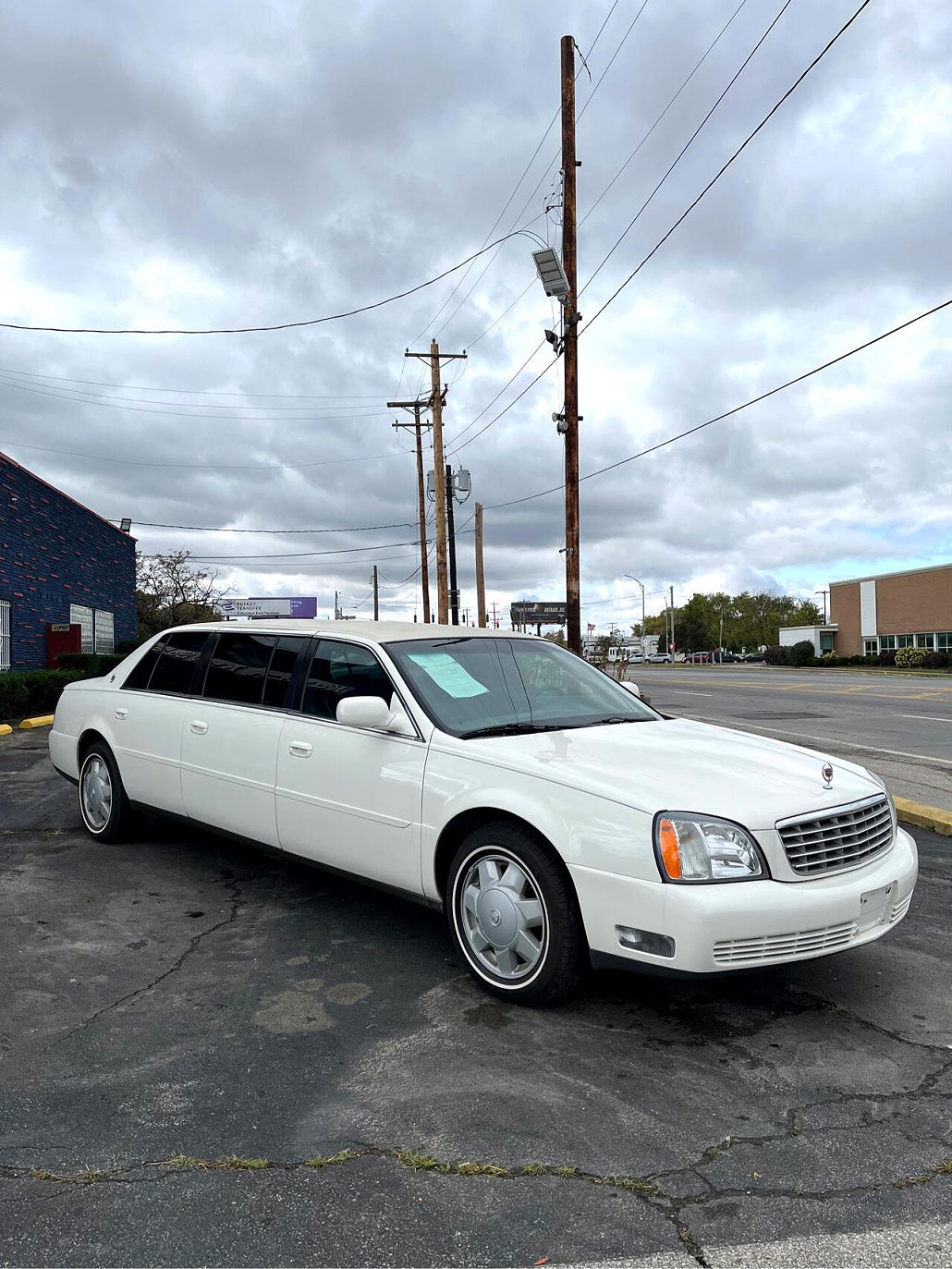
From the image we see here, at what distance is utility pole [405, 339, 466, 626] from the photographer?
99.6 feet

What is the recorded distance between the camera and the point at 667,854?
330 centimetres

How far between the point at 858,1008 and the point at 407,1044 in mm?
1783

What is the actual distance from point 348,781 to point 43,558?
21.8 meters

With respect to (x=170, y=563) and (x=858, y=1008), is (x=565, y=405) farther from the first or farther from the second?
(x=170, y=563)

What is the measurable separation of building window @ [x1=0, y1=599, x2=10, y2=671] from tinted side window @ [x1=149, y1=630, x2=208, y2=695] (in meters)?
16.8

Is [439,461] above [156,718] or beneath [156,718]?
above

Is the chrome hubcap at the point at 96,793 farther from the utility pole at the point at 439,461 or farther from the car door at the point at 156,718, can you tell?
the utility pole at the point at 439,461

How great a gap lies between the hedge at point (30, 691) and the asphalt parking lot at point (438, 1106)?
11772 mm

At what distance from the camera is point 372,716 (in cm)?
418

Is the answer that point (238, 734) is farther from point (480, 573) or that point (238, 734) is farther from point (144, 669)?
point (480, 573)

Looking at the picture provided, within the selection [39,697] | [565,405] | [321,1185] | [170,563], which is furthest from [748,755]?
[170,563]

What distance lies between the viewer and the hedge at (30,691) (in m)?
15.3

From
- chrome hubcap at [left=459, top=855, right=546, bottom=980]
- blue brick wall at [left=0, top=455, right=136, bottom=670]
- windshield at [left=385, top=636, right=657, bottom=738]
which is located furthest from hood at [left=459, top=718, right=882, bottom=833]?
blue brick wall at [left=0, top=455, right=136, bottom=670]

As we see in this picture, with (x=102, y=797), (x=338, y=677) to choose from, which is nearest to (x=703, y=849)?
(x=338, y=677)
